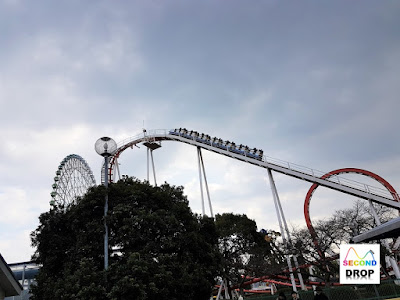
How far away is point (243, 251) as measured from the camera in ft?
107

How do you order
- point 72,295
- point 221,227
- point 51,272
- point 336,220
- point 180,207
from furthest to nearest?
point 221,227
point 336,220
point 180,207
point 51,272
point 72,295

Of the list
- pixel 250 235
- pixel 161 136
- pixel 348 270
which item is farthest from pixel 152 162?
pixel 348 270

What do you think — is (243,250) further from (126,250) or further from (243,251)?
(126,250)

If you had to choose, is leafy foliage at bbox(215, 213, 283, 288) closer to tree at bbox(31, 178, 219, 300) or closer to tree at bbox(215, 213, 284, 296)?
tree at bbox(215, 213, 284, 296)

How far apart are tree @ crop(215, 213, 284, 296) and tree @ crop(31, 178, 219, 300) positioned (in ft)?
35.1

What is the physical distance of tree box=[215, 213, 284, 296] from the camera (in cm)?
2609

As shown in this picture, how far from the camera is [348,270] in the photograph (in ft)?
25.0

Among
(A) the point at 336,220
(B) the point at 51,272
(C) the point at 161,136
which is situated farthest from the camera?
(C) the point at 161,136

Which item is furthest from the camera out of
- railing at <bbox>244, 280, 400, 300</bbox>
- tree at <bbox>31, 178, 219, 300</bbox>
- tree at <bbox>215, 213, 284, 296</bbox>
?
tree at <bbox>215, 213, 284, 296</bbox>

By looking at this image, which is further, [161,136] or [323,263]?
[161,136]

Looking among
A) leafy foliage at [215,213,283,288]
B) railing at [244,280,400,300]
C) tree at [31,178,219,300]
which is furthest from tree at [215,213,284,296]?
tree at [31,178,219,300]

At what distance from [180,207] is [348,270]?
10101mm

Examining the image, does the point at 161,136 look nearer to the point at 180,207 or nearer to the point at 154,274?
the point at 180,207

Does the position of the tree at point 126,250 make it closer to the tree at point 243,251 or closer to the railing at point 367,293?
the railing at point 367,293
